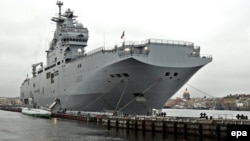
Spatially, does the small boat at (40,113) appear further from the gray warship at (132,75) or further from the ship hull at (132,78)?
the ship hull at (132,78)

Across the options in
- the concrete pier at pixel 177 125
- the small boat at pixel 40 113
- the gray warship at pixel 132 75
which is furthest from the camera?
the small boat at pixel 40 113

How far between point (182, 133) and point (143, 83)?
9.73 m

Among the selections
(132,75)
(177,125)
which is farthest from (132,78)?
(177,125)

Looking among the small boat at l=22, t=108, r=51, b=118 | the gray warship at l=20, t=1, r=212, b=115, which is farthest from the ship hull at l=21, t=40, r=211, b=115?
the small boat at l=22, t=108, r=51, b=118

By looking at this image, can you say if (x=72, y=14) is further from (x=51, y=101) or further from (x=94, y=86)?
(x=94, y=86)

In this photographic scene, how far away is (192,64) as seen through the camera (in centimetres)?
3888

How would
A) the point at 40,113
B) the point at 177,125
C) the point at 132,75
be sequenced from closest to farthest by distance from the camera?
the point at 177,125 < the point at 132,75 < the point at 40,113

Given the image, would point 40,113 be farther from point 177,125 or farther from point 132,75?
point 177,125

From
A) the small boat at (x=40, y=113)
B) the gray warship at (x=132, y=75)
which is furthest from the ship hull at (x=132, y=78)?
the small boat at (x=40, y=113)

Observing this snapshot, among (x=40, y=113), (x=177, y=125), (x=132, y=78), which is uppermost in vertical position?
(x=132, y=78)

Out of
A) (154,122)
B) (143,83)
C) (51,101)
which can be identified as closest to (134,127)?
(154,122)

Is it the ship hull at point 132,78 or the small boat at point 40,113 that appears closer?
the ship hull at point 132,78

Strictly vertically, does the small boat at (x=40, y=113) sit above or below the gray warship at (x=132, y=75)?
below

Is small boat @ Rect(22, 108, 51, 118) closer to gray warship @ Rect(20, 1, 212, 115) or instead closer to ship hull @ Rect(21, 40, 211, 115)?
gray warship @ Rect(20, 1, 212, 115)
